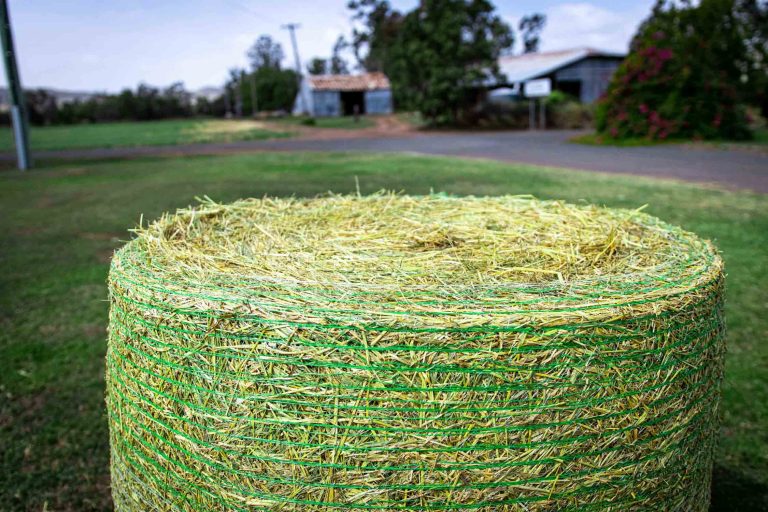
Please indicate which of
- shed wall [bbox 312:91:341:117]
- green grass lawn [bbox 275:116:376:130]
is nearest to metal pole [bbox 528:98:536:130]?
green grass lawn [bbox 275:116:376:130]

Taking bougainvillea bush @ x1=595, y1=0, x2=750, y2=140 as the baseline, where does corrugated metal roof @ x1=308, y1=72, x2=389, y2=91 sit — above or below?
above

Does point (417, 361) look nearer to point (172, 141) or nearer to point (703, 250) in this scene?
point (703, 250)

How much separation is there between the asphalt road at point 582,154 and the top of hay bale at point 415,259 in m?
10.9

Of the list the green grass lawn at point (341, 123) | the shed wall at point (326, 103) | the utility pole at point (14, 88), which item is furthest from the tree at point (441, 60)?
the shed wall at point (326, 103)

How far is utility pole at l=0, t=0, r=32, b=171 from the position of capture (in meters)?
16.8

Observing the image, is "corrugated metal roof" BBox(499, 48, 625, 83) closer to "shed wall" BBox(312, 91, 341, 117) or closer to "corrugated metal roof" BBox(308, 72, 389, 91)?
"corrugated metal roof" BBox(308, 72, 389, 91)

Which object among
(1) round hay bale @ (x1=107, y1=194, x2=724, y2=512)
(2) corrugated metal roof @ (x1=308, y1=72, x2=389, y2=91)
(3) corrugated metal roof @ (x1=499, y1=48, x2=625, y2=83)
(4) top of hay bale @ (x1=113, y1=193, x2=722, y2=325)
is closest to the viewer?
(1) round hay bale @ (x1=107, y1=194, x2=724, y2=512)

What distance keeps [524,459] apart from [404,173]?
13359mm

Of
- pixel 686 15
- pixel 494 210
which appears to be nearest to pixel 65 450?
pixel 494 210

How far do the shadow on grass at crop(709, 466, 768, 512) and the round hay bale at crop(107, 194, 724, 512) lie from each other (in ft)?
4.62

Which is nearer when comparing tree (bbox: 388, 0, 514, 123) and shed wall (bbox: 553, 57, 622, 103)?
tree (bbox: 388, 0, 514, 123)

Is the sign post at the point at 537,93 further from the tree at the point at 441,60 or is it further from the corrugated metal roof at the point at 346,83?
the corrugated metal roof at the point at 346,83

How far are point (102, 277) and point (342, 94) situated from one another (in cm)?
5980

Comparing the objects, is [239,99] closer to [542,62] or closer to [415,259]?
[542,62]
